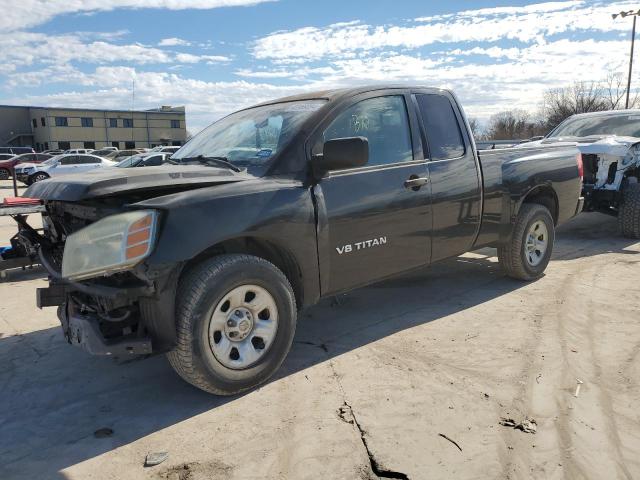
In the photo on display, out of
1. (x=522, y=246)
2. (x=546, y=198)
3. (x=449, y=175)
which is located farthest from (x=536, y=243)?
(x=449, y=175)

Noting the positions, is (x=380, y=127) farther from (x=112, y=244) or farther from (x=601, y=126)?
(x=601, y=126)

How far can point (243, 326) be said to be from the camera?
3.31 metres

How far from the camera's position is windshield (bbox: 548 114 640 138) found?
897cm

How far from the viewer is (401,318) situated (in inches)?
187

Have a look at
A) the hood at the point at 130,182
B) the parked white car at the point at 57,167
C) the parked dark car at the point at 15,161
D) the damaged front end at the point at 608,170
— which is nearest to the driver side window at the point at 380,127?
the hood at the point at 130,182

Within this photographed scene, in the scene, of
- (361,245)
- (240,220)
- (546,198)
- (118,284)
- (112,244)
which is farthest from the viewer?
(546,198)

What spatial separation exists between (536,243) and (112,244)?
178 inches

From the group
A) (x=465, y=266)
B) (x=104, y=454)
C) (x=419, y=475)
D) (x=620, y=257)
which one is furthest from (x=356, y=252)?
(x=620, y=257)

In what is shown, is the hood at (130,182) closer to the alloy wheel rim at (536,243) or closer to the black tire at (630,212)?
the alloy wheel rim at (536,243)

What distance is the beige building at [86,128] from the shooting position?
210 feet

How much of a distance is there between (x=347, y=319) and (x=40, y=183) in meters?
2.68

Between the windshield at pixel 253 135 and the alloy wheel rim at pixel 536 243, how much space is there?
2.98m

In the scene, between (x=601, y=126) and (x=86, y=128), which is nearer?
(x=601, y=126)

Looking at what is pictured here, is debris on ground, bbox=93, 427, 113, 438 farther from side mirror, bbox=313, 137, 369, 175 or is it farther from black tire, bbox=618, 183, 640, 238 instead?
black tire, bbox=618, 183, 640, 238
